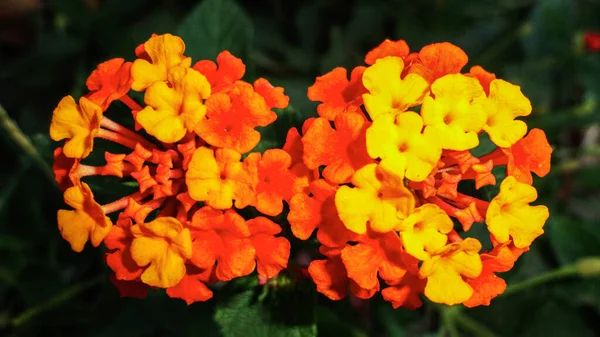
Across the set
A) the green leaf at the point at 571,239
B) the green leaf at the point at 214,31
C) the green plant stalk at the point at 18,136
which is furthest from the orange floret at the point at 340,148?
the green leaf at the point at 571,239

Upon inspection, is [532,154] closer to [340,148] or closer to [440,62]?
[440,62]

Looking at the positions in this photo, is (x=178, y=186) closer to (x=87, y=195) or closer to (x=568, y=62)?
(x=87, y=195)

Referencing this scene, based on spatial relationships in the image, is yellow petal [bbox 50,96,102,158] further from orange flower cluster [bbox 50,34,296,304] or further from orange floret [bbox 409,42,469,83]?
orange floret [bbox 409,42,469,83]

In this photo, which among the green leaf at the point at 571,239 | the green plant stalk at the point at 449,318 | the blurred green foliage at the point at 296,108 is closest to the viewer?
the blurred green foliage at the point at 296,108

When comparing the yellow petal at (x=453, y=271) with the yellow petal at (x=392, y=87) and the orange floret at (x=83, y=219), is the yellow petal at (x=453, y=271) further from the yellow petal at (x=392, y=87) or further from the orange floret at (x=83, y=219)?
the orange floret at (x=83, y=219)

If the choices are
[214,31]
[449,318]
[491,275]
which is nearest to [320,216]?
[491,275]

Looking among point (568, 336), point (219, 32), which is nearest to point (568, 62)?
point (568, 336)
